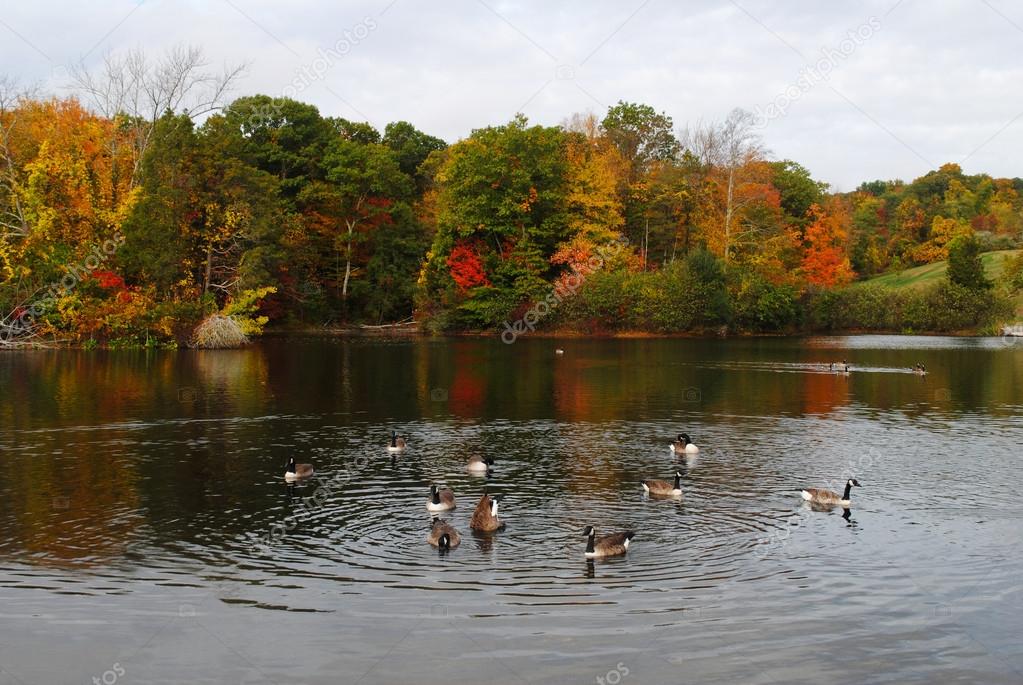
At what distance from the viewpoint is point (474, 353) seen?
225 feet

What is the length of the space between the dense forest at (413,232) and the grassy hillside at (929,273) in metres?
7.10

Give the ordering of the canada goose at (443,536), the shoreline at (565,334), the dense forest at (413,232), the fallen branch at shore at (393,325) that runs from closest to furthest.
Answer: the canada goose at (443,536), the dense forest at (413,232), the shoreline at (565,334), the fallen branch at shore at (393,325)

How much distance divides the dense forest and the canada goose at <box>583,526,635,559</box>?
59187mm

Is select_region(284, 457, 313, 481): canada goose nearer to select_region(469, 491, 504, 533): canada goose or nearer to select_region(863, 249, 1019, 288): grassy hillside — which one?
select_region(469, 491, 504, 533): canada goose

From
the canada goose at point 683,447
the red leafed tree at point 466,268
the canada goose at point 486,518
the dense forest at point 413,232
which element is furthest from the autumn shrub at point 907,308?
the canada goose at point 486,518

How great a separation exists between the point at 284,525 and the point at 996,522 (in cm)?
1553

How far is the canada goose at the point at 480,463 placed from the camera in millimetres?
24953

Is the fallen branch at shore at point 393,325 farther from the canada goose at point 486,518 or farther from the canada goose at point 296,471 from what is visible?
the canada goose at point 486,518

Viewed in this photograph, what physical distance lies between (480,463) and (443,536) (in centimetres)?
740

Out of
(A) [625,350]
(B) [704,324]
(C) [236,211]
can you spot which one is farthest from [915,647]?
(B) [704,324]

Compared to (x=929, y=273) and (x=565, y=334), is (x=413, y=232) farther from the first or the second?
(x=929, y=273)

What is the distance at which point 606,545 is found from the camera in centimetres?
1694

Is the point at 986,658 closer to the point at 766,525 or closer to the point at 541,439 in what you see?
the point at 766,525

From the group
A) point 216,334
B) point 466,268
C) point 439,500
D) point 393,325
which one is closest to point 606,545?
point 439,500
